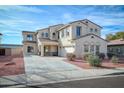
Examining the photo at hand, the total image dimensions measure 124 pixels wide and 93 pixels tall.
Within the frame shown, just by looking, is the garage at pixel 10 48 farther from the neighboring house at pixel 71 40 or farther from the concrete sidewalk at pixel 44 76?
the concrete sidewalk at pixel 44 76

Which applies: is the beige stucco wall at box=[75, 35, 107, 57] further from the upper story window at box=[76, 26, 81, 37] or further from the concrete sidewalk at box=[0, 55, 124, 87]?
the concrete sidewalk at box=[0, 55, 124, 87]

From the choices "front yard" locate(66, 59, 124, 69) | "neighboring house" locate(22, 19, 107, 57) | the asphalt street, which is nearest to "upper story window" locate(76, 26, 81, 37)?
"neighboring house" locate(22, 19, 107, 57)

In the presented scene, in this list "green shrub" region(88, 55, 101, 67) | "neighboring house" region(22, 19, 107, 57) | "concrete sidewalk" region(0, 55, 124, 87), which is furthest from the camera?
"neighboring house" region(22, 19, 107, 57)

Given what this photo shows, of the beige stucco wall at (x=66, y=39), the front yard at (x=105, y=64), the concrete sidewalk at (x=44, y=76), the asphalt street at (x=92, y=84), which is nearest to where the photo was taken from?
the asphalt street at (x=92, y=84)

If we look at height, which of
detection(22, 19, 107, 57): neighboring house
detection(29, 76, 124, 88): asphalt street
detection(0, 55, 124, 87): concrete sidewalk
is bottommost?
detection(29, 76, 124, 88): asphalt street

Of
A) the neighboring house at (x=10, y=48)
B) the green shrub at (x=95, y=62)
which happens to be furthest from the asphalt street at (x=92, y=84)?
the neighboring house at (x=10, y=48)

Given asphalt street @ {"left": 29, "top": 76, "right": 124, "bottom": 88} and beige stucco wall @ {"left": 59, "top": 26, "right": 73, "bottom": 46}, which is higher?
beige stucco wall @ {"left": 59, "top": 26, "right": 73, "bottom": 46}

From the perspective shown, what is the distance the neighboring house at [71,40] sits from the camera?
1194 centimetres

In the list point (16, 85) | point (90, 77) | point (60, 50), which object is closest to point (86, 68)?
point (90, 77)

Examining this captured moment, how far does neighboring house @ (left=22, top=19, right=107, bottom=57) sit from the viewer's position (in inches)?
470

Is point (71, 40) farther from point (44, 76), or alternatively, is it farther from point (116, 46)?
point (44, 76)

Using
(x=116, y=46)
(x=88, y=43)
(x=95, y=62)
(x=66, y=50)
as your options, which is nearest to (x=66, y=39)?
(x=66, y=50)

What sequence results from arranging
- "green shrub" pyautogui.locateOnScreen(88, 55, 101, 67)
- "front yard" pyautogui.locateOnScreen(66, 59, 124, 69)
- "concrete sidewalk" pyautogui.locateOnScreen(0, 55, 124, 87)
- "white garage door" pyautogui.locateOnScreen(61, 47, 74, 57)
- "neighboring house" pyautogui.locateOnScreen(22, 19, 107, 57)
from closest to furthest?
"concrete sidewalk" pyautogui.locateOnScreen(0, 55, 124, 87) < "green shrub" pyautogui.locateOnScreen(88, 55, 101, 67) < "front yard" pyautogui.locateOnScreen(66, 59, 124, 69) < "neighboring house" pyautogui.locateOnScreen(22, 19, 107, 57) < "white garage door" pyautogui.locateOnScreen(61, 47, 74, 57)

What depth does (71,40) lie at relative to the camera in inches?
557
